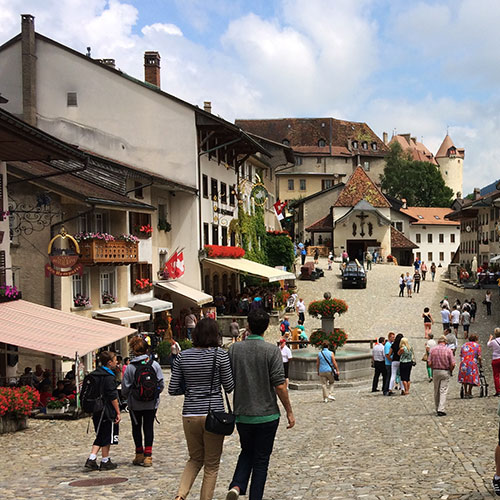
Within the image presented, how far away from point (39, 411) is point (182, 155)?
24.1 metres

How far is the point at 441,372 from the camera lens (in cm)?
1609

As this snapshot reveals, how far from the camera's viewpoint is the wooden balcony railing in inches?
1112

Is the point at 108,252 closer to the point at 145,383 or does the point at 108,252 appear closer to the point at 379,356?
the point at 379,356

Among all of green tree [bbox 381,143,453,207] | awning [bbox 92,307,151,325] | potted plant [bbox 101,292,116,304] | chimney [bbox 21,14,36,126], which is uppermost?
green tree [bbox 381,143,453,207]

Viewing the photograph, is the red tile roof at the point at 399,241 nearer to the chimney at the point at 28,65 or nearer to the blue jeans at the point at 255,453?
the chimney at the point at 28,65

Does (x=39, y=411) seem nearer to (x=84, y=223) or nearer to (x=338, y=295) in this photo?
(x=84, y=223)

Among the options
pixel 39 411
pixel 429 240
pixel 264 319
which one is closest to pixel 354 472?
pixel 264 319

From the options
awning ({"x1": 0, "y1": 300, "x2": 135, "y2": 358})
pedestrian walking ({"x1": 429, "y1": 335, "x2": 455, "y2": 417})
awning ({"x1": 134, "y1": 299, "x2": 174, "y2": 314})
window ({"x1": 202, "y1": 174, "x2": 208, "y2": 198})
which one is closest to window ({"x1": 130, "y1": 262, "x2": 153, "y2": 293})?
awning ({"x1": 134, "y1": 299, "x2": 174, "y2": 314})

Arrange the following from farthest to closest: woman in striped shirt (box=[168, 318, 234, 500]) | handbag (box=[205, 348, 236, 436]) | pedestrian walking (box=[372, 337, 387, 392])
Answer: pedestrian walking (box=[372, 337, 387, 392]) → woman in striped shirt (box=[168, 318, 234, 500]) → handbag (box=[205, 348, 236, 436])

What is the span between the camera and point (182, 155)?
40781mm

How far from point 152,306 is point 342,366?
10353 millimetres

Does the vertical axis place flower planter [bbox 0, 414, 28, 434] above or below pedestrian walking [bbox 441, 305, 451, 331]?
below

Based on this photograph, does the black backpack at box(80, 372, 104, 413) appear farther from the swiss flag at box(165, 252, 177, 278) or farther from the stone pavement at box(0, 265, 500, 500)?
the swiss flag at box(165, 252, 177, 278)

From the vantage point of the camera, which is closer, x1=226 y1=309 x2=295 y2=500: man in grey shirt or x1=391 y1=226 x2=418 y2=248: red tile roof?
x1=226 y1=309 x2=295 y2=500: man in grey shirt
